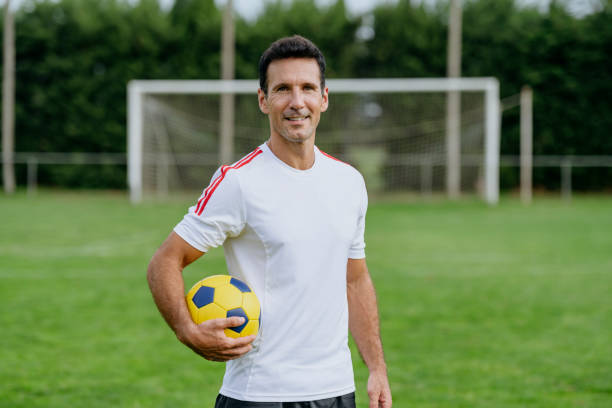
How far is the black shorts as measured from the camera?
2.14 metres

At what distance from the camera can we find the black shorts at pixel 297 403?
2.14m

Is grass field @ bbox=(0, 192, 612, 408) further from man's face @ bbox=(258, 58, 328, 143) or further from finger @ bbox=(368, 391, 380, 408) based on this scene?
man's face @ bbox=(258, 58, 328, 143)

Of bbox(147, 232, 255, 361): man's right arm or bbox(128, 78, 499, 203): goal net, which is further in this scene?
bbox(128, 78, 499, 203): goal net

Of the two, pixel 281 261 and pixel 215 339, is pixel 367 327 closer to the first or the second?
pixel 281 261

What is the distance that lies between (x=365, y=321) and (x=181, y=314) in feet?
2.46

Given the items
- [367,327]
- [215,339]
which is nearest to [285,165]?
[215,339]

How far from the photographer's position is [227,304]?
217 cm

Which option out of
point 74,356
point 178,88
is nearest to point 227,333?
point 74,356

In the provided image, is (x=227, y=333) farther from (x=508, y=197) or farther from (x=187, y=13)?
(x=187, y=13)

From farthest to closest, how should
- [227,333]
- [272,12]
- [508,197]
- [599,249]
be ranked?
[272,12]
[508,197]
[599,249]
[227,333]

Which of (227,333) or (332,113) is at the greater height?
(332,113)

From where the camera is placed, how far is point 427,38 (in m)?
28.0

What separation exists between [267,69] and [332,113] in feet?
67.1

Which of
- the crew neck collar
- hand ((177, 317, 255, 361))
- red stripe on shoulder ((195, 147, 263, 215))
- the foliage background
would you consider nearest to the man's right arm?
hand ((177, 317, 255, 361))
